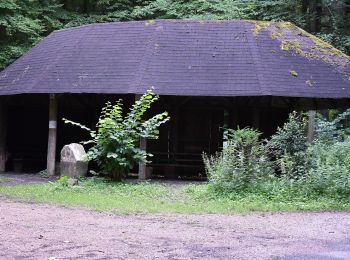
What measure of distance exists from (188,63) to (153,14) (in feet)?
39.8

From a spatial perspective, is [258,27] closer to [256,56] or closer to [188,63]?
[256,56]

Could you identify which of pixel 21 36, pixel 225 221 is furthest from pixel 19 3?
pixel 225 221

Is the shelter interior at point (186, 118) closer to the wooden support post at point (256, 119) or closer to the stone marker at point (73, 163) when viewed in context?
the wooden support post at point (256, 119)

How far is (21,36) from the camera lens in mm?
24578

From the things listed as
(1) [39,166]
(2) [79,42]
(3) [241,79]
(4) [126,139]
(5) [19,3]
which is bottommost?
(1) [39,166]

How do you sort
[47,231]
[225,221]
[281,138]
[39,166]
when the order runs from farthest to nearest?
[39,166], [281,138], [225,221], [47,231]

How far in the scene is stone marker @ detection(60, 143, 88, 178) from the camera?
14.5 m

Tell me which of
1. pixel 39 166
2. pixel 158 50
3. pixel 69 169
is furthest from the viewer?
pixel 39 166

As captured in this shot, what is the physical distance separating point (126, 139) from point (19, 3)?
13970mm

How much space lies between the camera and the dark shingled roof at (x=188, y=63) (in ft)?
50.2

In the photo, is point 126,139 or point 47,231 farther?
point 126,139

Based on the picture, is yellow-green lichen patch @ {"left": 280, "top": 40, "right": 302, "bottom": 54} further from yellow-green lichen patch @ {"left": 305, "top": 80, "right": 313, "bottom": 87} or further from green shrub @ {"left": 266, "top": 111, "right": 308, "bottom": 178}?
green shrub @ {"left": 266, "top": 111, "right": 308, "bottom": 178}

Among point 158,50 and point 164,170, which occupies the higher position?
point 158,50

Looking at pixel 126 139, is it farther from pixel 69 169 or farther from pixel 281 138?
pixel 281 138
